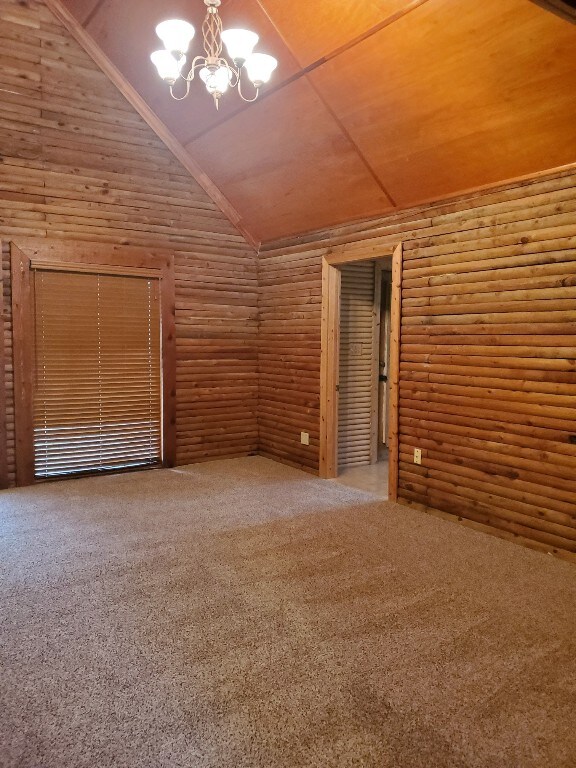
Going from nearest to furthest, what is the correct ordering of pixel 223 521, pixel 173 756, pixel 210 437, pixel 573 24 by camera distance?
pixel 173 756 → pixel 573 24 → pixel 223 521 → pixel 210 437

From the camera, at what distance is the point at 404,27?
2992mm

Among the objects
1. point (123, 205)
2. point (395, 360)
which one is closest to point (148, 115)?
point (123, 205)

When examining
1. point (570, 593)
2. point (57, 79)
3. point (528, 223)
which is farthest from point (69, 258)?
point (570, 593)

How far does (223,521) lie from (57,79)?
4.02 m

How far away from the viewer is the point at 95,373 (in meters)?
5.08

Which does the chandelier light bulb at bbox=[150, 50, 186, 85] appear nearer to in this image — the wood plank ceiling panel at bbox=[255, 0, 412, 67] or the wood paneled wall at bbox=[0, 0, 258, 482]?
the wood plank ceiling panel at bbox=[255, 0, 412, 67]

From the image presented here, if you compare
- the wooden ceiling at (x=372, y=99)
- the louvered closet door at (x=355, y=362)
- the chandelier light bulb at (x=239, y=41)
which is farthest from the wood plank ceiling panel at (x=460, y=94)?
the louvered closet door at (x=355, y=362)

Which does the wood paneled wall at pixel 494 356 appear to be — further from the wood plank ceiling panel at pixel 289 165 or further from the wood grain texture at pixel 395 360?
the wood plank ceiling panel at pixel 289 165

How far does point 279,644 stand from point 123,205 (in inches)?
166

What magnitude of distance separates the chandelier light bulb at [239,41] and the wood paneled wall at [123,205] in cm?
266

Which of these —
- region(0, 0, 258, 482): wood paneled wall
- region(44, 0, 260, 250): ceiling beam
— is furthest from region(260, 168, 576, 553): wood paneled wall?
region(0, 0, 258, 482): wood paneled wall

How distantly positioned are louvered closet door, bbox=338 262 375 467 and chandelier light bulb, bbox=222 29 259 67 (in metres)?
2.85

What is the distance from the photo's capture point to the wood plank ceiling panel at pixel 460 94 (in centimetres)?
274

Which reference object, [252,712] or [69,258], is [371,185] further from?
[252,712]
